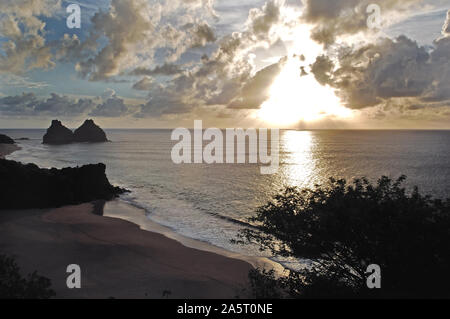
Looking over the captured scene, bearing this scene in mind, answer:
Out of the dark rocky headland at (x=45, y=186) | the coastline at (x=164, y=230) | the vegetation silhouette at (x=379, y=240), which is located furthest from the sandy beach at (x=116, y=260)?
the vegetation silhouette at (x=379, y=240)

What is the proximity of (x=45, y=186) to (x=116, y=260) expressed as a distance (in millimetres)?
25721

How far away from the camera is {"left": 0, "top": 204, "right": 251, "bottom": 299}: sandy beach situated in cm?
1972

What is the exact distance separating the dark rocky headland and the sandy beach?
5706 millimetres

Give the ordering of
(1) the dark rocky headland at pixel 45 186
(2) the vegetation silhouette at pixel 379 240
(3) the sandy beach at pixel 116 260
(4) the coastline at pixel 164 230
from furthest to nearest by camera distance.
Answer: (1) the dark rocky headland at pixel 45 186 < (4) the coastline at pixel 164 230 < (3) the sandy beach at pixel 116 260 < (2) the vegetation silhouette at pixel 379 240

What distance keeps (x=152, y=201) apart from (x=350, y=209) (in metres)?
40.1

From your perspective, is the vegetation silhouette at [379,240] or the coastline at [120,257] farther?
the coastline at [120,257]

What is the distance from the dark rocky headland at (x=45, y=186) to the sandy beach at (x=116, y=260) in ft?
18.7

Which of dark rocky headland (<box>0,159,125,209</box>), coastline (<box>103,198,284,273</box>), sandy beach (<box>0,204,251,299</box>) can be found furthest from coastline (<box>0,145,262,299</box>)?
dark rocky headland (<box>0,159,125,209</box>)

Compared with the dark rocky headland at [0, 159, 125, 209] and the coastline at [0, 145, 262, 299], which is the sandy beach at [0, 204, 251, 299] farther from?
the dark rocky headland at [0, 159, 125, 209]

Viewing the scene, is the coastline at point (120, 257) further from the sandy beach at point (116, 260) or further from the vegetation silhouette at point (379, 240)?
the vegetation silhouette at point (379, 240)

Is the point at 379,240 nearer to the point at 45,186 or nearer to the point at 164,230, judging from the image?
the point at 164,230

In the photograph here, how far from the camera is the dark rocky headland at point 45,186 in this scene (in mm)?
39938
